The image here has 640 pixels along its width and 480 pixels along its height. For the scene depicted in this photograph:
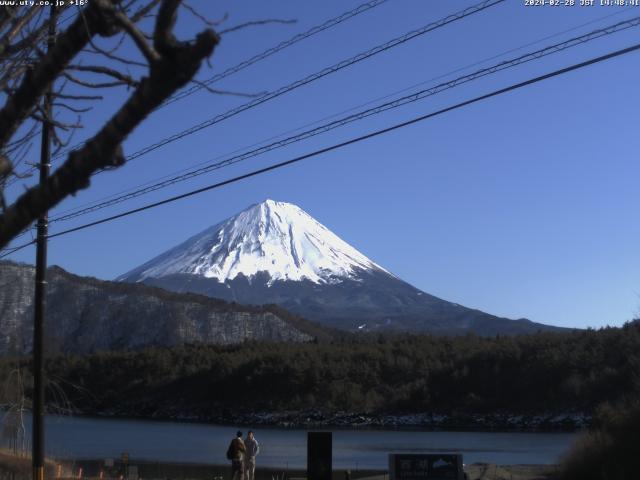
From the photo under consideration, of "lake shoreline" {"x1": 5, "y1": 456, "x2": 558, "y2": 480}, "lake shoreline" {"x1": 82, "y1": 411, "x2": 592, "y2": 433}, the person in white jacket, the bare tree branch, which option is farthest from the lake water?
the bare tree branch

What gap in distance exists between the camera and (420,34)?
12625 mm

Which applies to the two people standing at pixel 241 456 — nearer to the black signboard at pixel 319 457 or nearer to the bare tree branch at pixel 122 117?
the black signboard at pixel 319 457

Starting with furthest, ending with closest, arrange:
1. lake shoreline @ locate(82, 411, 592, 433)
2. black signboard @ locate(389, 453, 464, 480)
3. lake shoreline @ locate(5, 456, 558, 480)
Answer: lake shoreline @ locate(82, 411, 592, 433) < lake shoreline @ locate(5, 456, 558, 480) < black signboard @ locate(389, 453, 464, 480)

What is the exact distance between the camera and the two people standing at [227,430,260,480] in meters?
22.0

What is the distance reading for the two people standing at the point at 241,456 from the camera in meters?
22.0

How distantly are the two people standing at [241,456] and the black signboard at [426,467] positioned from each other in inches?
170

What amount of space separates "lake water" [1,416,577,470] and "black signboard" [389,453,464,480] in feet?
49.9

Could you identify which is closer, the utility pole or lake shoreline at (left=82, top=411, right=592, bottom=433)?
the utility pole

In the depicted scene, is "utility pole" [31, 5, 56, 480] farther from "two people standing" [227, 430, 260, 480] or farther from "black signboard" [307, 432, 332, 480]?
"two people standing" [227, 430, 260, 480]

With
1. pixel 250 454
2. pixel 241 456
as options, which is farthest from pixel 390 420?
pixel 241 456

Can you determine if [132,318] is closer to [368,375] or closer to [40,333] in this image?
[368,375]

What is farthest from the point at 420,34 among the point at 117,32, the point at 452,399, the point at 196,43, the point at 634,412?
the point at 452,399

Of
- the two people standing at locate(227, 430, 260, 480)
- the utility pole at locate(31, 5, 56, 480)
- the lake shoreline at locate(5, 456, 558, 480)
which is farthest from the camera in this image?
the lake shoreline at locate(5, 456, 558, 480)

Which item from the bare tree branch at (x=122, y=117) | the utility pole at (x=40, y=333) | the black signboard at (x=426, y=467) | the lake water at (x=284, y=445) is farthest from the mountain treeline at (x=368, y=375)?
the bare tree branch at (x=122, y=117)
